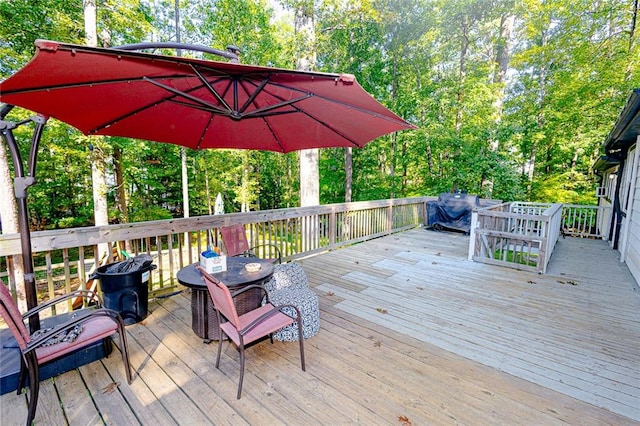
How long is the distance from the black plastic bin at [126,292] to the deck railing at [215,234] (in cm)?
33

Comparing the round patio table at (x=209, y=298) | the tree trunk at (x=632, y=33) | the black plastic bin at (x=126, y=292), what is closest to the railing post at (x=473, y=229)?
the round patio table at (x=209, y=298)

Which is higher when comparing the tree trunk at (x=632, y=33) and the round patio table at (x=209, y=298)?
the tree trunk at (x=632, y=33)

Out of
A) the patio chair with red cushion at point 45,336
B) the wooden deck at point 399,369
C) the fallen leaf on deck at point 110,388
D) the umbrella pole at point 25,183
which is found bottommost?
the wooden deck at point 399,369

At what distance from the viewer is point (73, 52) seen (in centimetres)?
136

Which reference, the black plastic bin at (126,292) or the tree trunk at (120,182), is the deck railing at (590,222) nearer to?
the black plastic bin at (126,292)

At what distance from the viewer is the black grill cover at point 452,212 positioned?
7.98m

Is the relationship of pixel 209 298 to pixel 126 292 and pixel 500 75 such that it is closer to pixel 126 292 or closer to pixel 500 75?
pixel 126 292

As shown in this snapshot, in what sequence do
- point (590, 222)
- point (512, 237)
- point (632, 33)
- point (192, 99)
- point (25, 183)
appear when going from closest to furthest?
point (192, 99), point (25, 183), point (512, 237), point (590, 222), point (632, 33)

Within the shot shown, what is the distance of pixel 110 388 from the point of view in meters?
2.06

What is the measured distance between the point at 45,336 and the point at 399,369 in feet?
7.95

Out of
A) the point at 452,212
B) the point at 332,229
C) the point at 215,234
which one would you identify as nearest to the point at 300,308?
the point at 215,234

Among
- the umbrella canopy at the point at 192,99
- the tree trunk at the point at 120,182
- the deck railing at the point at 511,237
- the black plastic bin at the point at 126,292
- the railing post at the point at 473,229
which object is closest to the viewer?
the umbrella canopy at the point at 192,99

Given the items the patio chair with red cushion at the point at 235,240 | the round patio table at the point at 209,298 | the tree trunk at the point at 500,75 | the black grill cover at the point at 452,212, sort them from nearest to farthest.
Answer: the round patio table at the point at 209,298 < the patio chair with red cushion at the point at 235,240 < the black grill cover at the point at 452,212 < the tree trunk at the point at 500,75

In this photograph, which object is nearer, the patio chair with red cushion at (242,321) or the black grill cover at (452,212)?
the patio chair with red cushion at (242,321)
